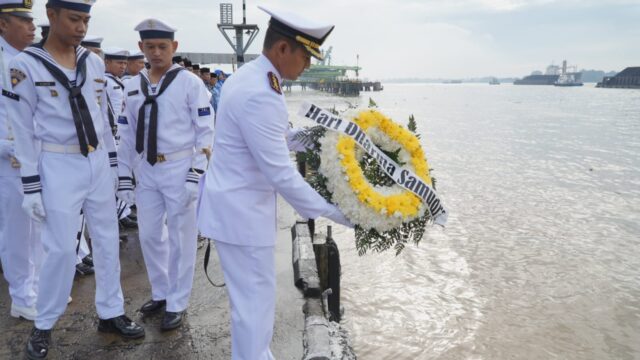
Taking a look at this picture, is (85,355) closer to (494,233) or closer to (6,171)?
(6,171)

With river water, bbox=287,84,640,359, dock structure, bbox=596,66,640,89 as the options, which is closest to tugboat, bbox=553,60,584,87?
dock structure, bbox=596,66,640,89

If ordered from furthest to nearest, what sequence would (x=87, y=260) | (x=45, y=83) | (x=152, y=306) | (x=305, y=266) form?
1. (x=87, y=260)
2. (x=305, y=266)
3. (x=152, y=306)
4. (x=45, y=83)

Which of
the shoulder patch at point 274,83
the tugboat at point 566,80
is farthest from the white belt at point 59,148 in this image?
the tugboat at point 566,80

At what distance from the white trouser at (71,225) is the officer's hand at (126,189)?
0.48m

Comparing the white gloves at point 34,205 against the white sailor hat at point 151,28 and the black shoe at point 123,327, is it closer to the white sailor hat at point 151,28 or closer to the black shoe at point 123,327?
the black shoe at point 123,327

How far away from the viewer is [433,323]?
22.8 feet

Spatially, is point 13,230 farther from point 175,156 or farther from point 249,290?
point 249,290

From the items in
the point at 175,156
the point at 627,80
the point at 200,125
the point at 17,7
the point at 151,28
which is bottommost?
the point at 175,156

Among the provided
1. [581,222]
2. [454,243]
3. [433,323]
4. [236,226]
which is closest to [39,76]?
[236,226]

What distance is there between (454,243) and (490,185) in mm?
6389

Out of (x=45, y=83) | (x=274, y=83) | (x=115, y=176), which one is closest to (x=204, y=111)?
(x=115, y=176)

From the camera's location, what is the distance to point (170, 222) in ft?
12.9

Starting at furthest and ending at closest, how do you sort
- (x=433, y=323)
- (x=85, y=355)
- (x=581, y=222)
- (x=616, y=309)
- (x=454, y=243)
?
(x=581, y=222) < (x=454, y=243) < (x=616, y=309) < (x=433, y=323) < (x=85, y=355)

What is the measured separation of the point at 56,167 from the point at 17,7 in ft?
5.65
